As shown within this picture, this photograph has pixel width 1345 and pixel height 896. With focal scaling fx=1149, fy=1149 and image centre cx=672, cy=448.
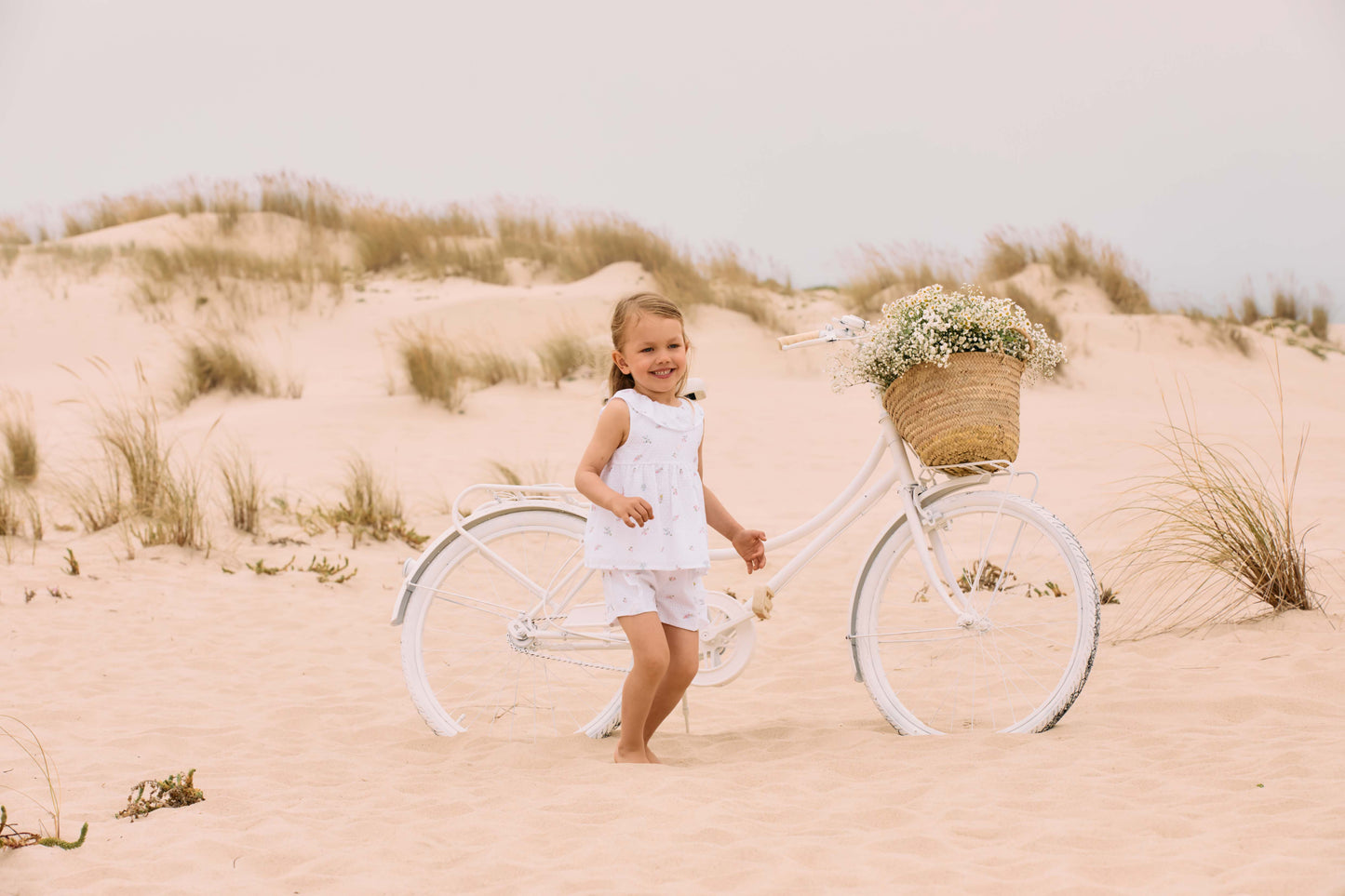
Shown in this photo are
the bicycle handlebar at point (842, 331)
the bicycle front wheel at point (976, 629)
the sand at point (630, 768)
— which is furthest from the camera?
the bicycle handlebar at point (842, 331)

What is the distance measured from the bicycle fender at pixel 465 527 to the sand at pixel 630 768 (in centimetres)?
53

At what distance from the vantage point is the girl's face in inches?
137

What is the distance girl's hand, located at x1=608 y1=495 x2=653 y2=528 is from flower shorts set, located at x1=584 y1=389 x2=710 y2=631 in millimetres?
215

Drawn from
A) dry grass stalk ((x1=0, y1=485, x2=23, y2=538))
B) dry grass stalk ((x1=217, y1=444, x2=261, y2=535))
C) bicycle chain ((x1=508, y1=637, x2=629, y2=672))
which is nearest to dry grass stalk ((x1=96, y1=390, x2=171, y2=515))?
dry grass stalk ((x1=217, y1=444, x2=261, y2=535))

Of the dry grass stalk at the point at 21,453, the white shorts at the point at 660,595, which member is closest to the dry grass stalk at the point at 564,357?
the dry grass stalk at the point at 21,453

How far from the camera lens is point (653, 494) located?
11.6 ft

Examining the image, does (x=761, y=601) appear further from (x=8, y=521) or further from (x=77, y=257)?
→ (x=77, y=257)

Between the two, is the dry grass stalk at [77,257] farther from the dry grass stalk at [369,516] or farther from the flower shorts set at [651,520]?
the flower shorts set at [651,520]

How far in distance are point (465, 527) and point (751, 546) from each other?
41.1 inches

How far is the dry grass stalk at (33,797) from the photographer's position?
9.43ft

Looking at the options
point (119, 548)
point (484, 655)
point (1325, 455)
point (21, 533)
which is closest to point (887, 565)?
point (484, 655)

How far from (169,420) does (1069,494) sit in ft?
28.5

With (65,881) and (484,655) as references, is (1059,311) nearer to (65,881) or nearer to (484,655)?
(484,655)

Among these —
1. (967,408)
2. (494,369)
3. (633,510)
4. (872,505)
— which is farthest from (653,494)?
(494,369)
